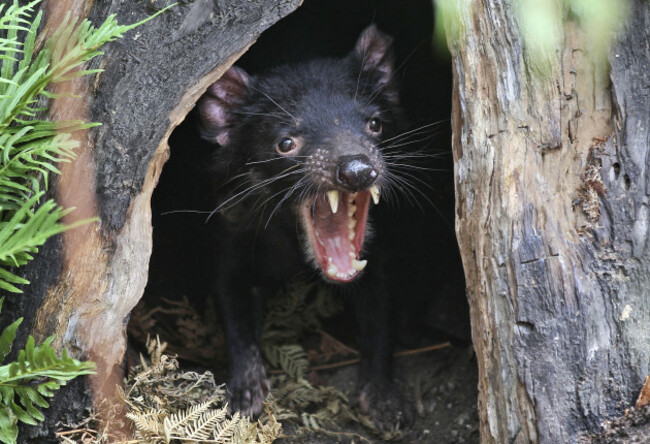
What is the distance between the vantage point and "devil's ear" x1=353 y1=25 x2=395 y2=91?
13.6ft

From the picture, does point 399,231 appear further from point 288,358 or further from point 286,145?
point 286,145

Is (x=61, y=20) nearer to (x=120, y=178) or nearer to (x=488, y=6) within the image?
(x=120, y=178)

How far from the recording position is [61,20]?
9.60ft

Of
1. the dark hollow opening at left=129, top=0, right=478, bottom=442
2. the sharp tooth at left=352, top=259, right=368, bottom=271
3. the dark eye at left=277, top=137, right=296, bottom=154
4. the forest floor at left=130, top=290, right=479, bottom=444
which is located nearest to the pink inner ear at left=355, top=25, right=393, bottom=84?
the dark hollow opening at left=129, top=0, right=478, bottom=442

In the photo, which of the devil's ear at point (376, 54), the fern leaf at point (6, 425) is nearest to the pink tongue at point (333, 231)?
the devil's ear at point (376, 54)

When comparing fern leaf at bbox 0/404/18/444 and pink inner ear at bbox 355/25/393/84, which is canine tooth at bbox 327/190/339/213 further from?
fern leaf at bbox 0/404/18/444

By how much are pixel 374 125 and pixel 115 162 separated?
154cm

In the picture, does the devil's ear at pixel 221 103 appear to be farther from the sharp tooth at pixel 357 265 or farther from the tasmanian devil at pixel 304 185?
the sharp tooth at pixel 357 265

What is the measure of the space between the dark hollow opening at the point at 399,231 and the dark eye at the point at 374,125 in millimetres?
351

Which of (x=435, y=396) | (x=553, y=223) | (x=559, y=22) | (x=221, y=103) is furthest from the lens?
(x=435, y=396)

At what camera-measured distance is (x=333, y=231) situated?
4164 millimetres

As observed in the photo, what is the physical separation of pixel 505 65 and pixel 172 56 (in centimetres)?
121

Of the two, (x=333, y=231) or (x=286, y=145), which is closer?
(x=286, y=145)

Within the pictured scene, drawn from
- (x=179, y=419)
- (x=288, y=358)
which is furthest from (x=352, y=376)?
(x=179, y=419)
